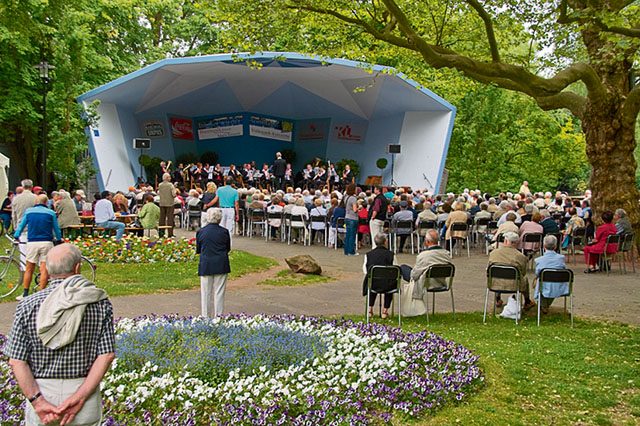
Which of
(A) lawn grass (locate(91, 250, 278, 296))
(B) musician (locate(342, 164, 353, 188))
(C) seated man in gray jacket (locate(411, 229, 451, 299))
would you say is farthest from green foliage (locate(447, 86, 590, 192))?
(C) seated man in gray jacket (locate(411, 229, 451, 299))

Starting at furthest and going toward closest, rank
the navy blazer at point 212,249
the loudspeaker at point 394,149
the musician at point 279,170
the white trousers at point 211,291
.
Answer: the musician at point 279,170, the loudspeaker at point 394,149, the white trousers at point 211,291, the navy blazer at point 212,249

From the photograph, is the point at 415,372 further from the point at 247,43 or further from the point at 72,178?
the point at 72,178

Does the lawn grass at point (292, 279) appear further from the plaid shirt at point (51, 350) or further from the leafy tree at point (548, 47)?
the plaid shirt at point (51, 350)

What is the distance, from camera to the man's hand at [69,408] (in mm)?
3545

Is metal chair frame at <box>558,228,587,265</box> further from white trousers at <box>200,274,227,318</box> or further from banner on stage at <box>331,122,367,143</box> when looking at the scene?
banner on stage at <box>331,122,367,143</box>

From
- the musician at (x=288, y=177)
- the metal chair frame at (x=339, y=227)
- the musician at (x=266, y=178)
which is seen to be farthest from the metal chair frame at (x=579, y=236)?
the musician at (x=266, y=178)

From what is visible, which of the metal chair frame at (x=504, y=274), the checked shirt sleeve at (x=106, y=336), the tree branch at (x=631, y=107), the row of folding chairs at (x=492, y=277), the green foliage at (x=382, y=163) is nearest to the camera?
the checked shirt sleeve at (x=106, y=336)

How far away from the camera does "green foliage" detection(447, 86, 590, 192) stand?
35750 millimetres

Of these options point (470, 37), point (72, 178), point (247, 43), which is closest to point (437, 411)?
point (247, 43)

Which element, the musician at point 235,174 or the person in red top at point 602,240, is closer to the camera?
the person in red top at point 602,240

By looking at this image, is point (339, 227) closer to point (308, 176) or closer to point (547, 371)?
point (547, 371)

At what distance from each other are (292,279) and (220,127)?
24210 millimetres

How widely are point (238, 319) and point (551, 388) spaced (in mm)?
3278

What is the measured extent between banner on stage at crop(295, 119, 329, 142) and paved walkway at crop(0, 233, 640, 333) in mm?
22178
